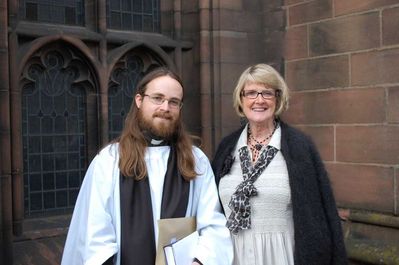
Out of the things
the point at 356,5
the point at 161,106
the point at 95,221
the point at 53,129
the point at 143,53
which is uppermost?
the point at 356,5

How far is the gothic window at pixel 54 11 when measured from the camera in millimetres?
4082

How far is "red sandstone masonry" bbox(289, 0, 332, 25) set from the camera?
171 inches

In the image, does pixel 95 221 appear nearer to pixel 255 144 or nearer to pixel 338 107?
pixel 255 144

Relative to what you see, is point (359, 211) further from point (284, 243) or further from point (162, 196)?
point (162, 196)

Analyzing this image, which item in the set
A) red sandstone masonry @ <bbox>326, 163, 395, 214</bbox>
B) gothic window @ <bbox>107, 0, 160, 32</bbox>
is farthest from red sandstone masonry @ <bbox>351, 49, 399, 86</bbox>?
gothic window @ <bbox>107, 0, 160, 32</bbox>

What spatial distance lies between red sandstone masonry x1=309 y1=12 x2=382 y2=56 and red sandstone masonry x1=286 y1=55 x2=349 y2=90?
79 mm

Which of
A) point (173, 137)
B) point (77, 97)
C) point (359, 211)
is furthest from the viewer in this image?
point (77, 97)

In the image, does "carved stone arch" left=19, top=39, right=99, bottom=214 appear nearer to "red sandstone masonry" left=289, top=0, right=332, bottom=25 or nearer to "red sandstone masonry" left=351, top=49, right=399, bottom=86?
"red sandstone masonry" left=289, top=0, right=332, bottom=25

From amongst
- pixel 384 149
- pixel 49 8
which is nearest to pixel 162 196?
pixel 384 149

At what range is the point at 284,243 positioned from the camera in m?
2.46

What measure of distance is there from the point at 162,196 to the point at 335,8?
2.63 m

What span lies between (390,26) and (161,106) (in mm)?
2273

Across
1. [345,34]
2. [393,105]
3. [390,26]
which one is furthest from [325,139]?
[390,26]

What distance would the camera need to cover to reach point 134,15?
472 centimetres
